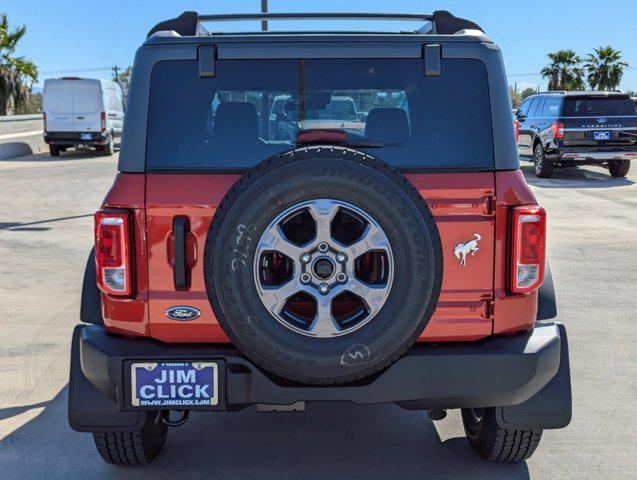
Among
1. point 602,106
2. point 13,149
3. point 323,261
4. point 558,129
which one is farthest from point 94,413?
point 13,149

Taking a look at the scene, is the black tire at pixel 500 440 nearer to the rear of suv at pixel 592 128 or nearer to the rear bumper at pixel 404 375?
the rear bumper at pixel 404 375

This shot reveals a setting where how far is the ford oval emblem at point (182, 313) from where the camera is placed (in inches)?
123

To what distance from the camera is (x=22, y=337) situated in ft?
18.9

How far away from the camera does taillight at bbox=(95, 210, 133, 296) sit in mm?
3105

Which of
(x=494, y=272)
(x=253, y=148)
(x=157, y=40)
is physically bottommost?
(x=494, y=272)

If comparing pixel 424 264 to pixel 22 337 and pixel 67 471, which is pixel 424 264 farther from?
pixel 22 337

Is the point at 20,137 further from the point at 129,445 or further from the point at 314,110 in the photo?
the point at 314,110

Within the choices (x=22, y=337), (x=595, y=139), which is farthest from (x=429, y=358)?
(x=595, y=139)

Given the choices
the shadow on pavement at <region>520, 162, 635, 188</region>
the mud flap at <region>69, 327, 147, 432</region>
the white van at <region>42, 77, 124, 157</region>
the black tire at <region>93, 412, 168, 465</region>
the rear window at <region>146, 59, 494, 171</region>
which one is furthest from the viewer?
the white van at <region>42, 77, 124, 157</region>

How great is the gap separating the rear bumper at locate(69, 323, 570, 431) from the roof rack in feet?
4.44

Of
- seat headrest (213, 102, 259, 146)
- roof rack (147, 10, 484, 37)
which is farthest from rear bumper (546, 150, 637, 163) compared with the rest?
seat headrest (213, 102, 259, 146)

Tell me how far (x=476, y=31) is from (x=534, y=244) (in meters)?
0.96

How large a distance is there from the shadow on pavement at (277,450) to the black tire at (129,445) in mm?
52

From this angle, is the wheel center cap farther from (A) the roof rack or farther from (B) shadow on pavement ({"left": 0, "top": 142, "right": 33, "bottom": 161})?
(B) shadow on pavement ({"left": 0, "top": 142, "right": 33, "bottom": 161})
